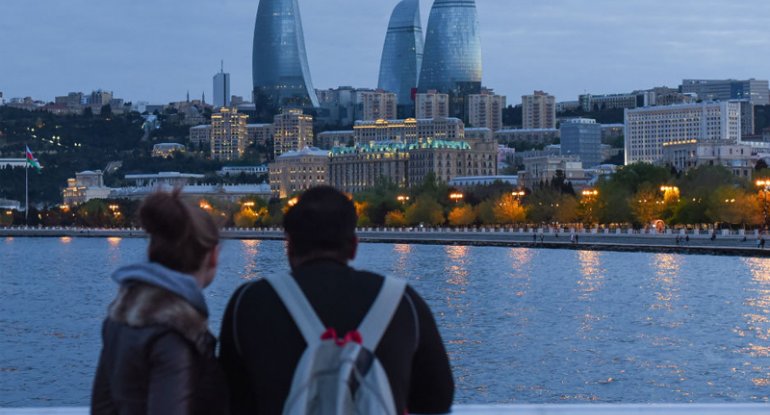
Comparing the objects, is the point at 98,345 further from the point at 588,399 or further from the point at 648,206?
the point at 648,206

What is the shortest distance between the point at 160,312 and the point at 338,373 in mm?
551

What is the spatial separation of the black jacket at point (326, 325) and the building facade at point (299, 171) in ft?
604

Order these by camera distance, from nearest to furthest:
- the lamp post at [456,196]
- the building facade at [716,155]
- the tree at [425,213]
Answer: the tree at [425,213] → the lamp post at [456,196] → the building facade at [716,155]

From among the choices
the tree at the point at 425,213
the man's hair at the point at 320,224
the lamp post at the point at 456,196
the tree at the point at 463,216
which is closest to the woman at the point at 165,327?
the man's hair at the point at 320,224

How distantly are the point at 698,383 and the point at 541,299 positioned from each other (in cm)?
1950

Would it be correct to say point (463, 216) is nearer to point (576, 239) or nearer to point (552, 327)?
point (576, 239)

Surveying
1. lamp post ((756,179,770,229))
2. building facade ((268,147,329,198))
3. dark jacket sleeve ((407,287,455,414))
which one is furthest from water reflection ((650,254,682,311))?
building facade ((268,147,329,198))

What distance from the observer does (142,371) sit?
13.0 ft

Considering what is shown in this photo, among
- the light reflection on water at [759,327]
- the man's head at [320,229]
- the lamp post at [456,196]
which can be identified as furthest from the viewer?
the lamp post at [456,196]

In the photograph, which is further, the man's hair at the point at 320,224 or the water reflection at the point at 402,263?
the water reflection at the point at 402,263

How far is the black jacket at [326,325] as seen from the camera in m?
3.97

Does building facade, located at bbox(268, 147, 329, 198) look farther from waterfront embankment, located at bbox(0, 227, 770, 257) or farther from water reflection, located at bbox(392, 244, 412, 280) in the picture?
water reflection, located at bbox(392, 244, 412, 280)

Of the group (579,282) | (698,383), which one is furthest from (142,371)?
(579,282)

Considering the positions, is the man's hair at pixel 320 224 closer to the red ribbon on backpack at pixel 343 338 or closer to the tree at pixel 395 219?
the red ribbon on backpack at pixel 343 338
